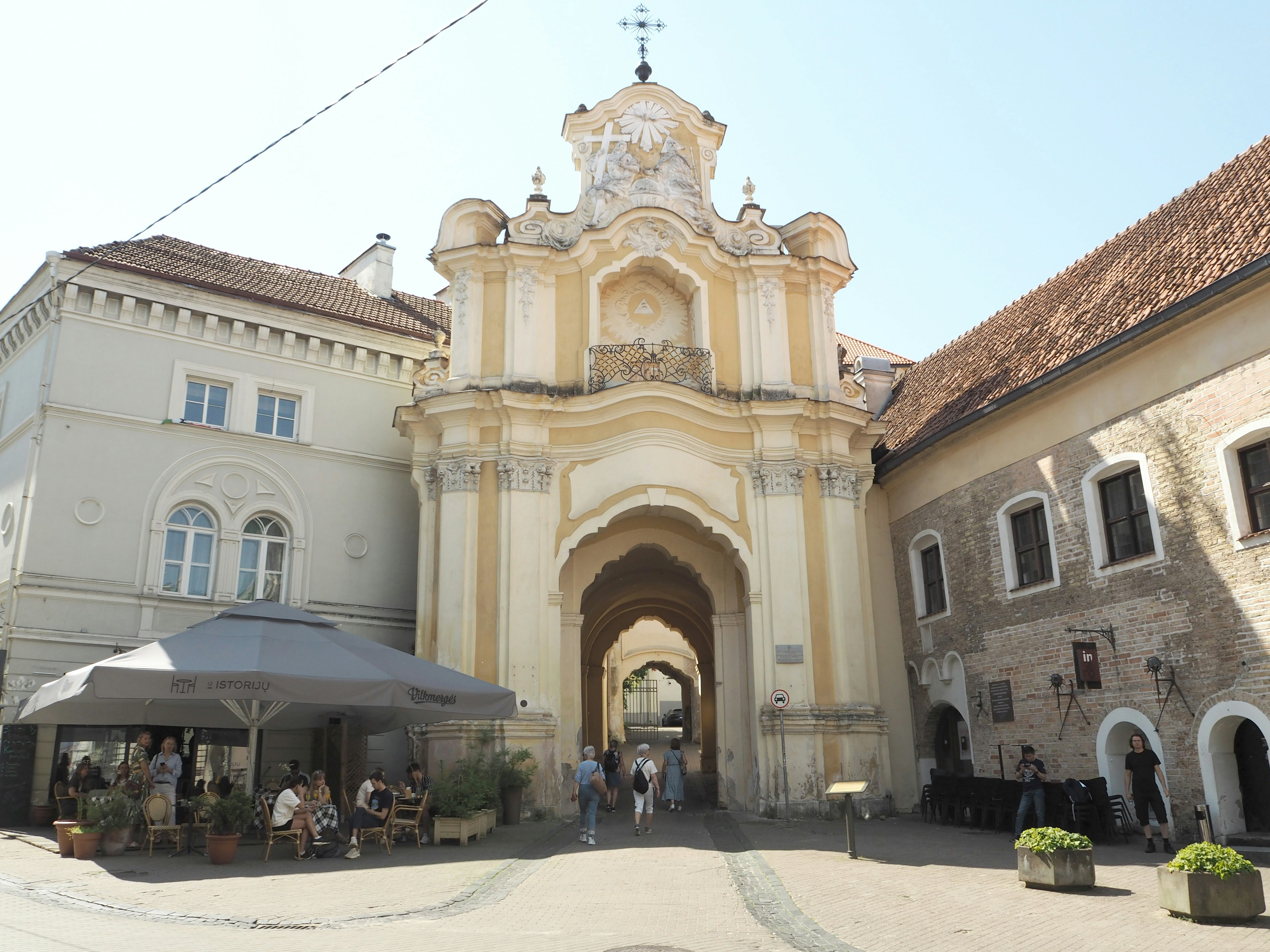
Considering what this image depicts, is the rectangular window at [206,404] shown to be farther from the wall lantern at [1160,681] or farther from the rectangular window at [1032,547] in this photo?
the wall lantern at [1160,681]

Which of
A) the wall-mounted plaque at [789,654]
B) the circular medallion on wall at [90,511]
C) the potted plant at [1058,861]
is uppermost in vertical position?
the circular medallion on wall at [90,511]

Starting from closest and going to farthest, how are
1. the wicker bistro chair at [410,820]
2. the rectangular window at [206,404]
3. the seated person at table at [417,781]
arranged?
the wicker bistro chair at [410,820]
the seated person at table at [417,781]
the rectangular window at [206,404]

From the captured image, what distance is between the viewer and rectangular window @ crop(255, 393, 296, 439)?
23641mm

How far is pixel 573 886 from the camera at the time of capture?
475 inches

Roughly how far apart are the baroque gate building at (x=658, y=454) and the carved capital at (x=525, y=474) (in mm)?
34

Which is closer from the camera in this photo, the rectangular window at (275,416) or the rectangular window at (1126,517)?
the rectangular window at (1126,517)

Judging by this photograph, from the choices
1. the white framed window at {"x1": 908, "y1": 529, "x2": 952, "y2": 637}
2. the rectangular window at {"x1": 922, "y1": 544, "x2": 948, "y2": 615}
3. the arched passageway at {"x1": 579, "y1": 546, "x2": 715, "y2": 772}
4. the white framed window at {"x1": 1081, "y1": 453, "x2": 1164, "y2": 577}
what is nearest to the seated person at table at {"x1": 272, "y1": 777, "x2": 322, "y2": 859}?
the arched passageway at {"x1": 579, "y1": 546, "x2": 715, "y2": 772}

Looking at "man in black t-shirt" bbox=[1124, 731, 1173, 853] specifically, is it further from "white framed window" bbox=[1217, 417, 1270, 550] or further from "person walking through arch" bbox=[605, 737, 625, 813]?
"person walking through arch" bbox=[605, 737, 625, 813]

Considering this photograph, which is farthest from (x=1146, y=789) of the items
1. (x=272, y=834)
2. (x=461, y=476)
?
(x=461, y=476)


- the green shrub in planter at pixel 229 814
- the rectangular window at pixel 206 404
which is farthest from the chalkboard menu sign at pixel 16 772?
the green shrub in planter at pixel 229 814

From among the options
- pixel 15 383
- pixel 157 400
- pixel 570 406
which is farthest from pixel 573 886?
pixel 15 383

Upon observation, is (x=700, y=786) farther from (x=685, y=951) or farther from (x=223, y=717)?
(x=685, y=951)

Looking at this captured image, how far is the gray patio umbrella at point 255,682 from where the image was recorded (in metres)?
13.0

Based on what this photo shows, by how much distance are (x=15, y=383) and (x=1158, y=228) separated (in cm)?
2357
